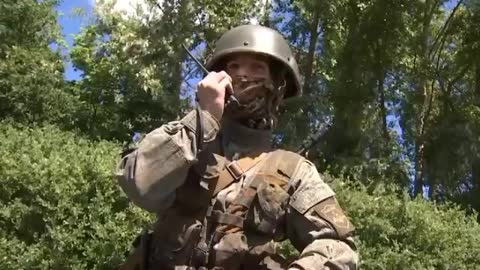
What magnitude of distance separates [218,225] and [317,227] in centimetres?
36

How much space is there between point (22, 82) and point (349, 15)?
6.74 meters

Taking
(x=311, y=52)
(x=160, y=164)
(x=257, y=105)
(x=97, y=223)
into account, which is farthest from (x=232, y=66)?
(x=311, y=52)

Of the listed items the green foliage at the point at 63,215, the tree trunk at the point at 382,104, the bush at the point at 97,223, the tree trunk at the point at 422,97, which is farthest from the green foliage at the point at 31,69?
the tree trunk at the point at 422,97

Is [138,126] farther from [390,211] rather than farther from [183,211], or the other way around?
[183,211]

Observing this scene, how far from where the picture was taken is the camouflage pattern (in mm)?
3205

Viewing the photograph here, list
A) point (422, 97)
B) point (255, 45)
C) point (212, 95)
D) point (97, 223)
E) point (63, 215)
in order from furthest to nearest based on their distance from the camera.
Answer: point (422, 97) → point (63, 215) → point (97, 223) → point (255, 45) → point (212, 95)

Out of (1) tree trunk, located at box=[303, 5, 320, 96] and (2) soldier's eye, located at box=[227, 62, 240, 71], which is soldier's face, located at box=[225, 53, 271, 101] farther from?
(1) tree trunk, located at box=[303, 5, 320, 96]

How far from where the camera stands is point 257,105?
3.68 metres

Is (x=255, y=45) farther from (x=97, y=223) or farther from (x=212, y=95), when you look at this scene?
(x=97, y=223)

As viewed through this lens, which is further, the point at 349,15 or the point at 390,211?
the point at 349,15

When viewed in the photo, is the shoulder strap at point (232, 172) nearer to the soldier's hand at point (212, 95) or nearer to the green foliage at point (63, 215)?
the soldier's hand at point (212, 95)

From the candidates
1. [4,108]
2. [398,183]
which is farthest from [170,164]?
[4,108]

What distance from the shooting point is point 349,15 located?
18344 millimetres

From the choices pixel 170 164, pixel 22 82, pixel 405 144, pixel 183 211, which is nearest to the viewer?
pixel 170 164
